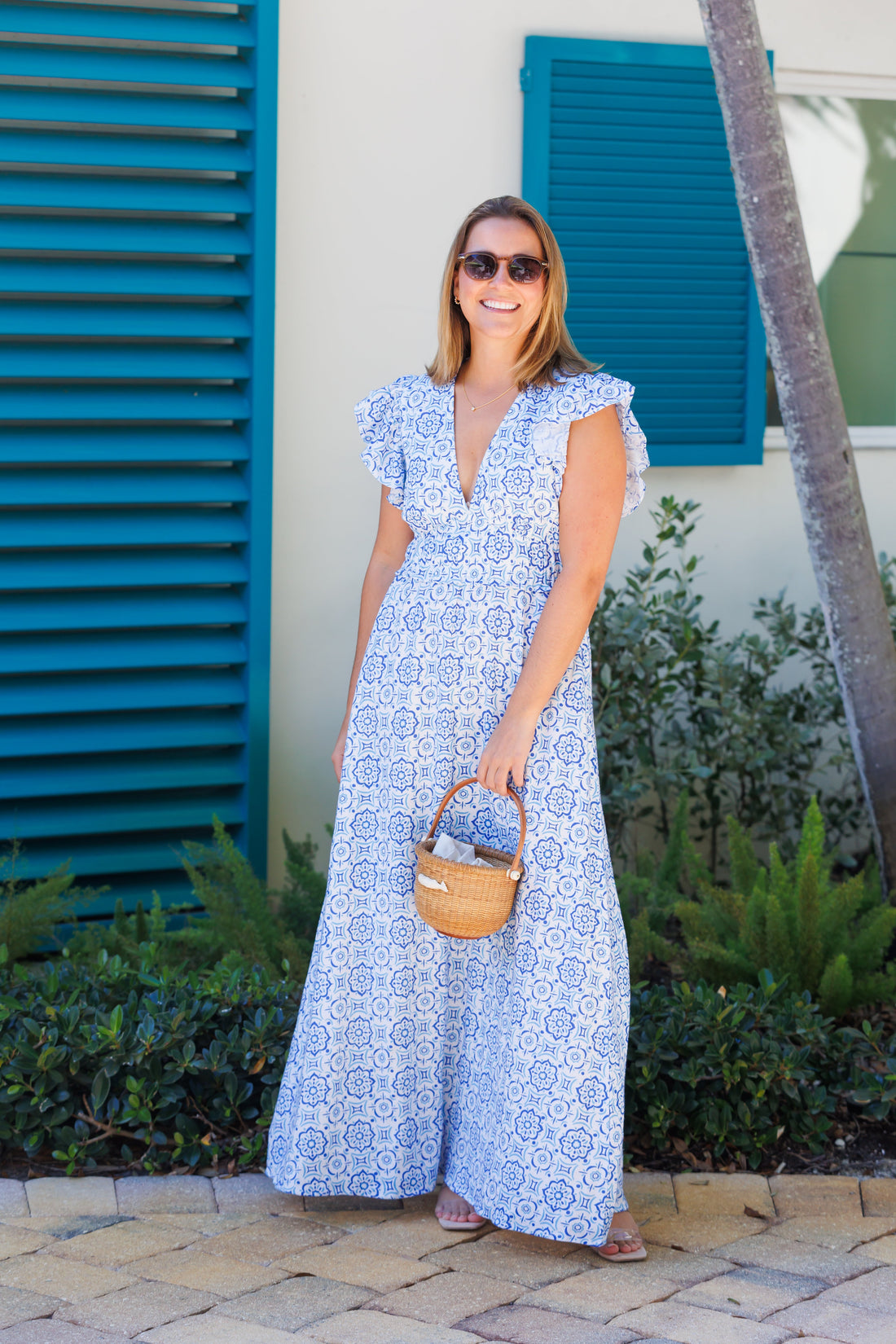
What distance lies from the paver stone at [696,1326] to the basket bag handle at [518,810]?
0.75m

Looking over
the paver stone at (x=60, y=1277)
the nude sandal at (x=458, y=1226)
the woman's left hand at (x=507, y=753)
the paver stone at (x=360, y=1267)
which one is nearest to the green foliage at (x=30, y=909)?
the paver stone at (x=60, y=1277)

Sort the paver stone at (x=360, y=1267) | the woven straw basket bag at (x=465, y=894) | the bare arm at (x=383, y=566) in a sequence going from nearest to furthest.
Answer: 1. the woven straw basket bag at (x=465, y=894)
2. the paver stone at (x=360, y=1267)
3. the bare arm at (x=383, y=566)

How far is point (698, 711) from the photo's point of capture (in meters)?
4.17

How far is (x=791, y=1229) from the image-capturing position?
2656mm

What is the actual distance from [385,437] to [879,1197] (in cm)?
178

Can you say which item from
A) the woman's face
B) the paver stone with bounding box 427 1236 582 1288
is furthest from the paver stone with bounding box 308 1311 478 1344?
the woman's face

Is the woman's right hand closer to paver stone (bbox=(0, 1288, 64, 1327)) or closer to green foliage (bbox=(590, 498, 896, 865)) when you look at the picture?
paver stone (bbox=(0, 1288, 64, 1327))

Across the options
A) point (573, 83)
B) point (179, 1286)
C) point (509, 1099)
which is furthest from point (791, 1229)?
point (573, 83)

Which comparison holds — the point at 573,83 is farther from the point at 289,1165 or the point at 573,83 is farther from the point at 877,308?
the point at 289,1165

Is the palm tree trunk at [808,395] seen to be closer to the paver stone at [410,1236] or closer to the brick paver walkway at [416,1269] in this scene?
the brick paver walkway at [416,1269]

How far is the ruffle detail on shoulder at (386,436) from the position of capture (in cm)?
262

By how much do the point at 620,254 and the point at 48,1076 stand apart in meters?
2.83

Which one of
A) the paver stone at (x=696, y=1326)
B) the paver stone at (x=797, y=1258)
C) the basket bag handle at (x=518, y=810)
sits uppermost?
the basket bag handle at (x=518, y=810)

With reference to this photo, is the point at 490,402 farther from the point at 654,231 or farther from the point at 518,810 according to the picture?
the point at 654,231
